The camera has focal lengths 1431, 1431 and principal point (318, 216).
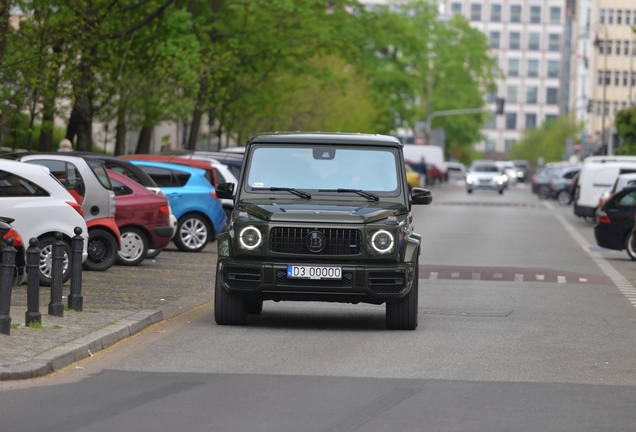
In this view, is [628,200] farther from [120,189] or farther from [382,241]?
[382,241]

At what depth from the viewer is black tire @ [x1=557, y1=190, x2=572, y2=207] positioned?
61.4m

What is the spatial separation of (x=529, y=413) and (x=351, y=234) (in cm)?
447

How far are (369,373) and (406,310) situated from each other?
3.05 m

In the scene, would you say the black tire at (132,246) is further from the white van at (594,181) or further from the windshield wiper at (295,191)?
the white van at (594,181)

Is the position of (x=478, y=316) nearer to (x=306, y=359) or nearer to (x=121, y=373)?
(x=306, y=359)

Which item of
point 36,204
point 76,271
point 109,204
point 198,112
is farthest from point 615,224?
point 198,112

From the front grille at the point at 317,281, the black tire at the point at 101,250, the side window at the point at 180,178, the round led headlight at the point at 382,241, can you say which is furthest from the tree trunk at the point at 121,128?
the round led headlight at the point at 382,241

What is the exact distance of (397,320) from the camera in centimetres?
1350

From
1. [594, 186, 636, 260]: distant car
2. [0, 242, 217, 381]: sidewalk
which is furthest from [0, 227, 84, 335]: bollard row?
[594, 186, 636, 260]: distant car

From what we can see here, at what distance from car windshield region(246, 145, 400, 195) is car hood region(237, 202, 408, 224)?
0.54 metres

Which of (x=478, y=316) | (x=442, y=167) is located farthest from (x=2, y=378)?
(x=442, y=167)

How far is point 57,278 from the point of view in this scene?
512 inches

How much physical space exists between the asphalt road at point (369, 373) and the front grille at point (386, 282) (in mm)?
432

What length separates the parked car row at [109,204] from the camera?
16516 mm
